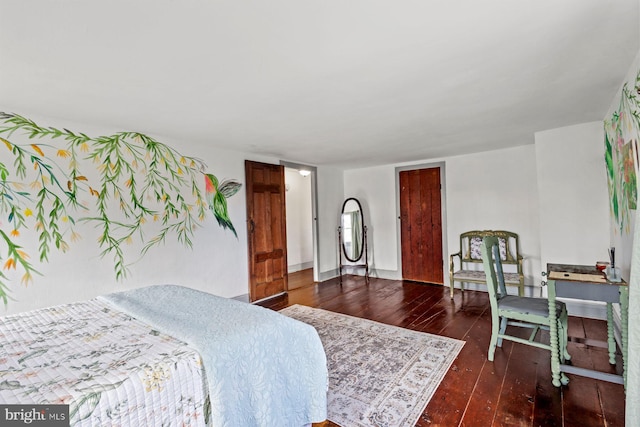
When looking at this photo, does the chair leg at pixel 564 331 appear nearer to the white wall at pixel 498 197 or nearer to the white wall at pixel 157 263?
the white wall at pixel 498 197

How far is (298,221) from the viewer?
6.82m

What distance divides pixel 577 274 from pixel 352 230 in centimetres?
390

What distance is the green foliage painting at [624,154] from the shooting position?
2031 mm

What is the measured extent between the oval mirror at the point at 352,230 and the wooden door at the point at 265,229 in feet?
5.32

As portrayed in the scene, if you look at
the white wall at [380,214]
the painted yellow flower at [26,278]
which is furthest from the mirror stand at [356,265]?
the painted yellow flower at [26,278]

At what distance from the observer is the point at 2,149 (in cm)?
238

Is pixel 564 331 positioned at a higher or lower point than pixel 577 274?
lower

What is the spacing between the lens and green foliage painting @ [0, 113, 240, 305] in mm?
2426

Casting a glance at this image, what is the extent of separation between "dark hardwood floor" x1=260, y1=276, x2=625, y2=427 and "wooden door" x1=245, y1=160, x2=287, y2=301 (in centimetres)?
55

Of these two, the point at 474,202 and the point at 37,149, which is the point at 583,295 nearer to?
the point at 474,202

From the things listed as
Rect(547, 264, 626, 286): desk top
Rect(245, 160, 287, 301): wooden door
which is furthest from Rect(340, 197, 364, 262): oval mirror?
Rect(547, 264, 626, 286): desk top

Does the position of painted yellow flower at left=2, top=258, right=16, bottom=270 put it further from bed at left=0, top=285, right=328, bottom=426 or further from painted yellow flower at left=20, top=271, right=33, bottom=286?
bed at left=0, top=285, right=328, bottom=426

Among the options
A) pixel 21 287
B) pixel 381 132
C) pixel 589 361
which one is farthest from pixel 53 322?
pixel 589 361

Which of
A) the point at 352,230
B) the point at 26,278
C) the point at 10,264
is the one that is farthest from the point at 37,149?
the point at 352,230
